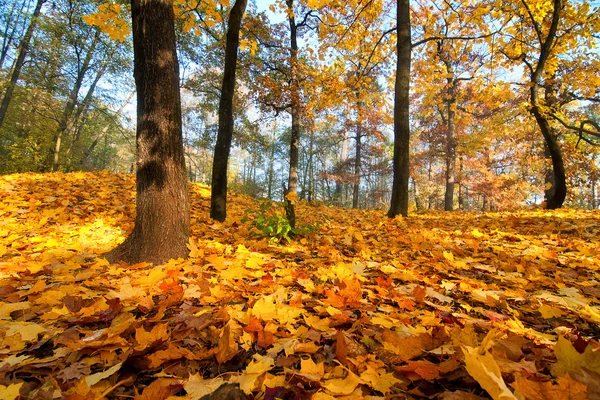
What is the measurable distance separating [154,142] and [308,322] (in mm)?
2131

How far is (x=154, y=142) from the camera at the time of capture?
2.61m

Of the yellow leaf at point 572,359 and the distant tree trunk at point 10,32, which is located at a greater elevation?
the distant tree trunk at point 10,32

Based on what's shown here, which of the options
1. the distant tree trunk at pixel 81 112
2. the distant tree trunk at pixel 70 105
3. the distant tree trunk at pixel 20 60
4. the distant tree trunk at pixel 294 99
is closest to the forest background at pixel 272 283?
the distant tree trunk at pixel 294 99

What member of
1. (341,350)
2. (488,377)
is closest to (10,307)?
(341,350)

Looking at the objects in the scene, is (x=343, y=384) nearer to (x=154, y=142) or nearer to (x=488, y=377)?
(x=488, y=377)

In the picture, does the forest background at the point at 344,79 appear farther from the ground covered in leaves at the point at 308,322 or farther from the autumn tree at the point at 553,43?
the ground covered in leaves at the point at 308,322

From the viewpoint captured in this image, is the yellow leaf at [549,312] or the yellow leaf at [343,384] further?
the yellow leaf at [549,312]

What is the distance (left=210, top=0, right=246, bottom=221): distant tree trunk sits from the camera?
468 centimetres

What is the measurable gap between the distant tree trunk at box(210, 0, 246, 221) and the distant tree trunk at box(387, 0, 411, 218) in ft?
9.96

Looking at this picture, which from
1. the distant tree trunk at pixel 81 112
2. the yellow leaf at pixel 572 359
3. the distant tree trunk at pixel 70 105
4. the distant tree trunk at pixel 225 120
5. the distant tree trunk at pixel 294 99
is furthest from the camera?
the distant tree trunk at pixel 81 112

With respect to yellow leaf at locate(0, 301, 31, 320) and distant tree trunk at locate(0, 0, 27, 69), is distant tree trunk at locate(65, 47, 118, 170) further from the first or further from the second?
yellow leaf at locate(0, 301, 31, 320)

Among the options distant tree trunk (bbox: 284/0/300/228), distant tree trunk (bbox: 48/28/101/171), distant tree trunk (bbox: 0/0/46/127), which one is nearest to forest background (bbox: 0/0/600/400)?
distant tree trunk (bbox: 284/0/300/228)

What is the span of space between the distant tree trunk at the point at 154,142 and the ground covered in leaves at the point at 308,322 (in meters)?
0.26

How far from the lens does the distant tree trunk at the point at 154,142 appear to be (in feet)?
8.57
